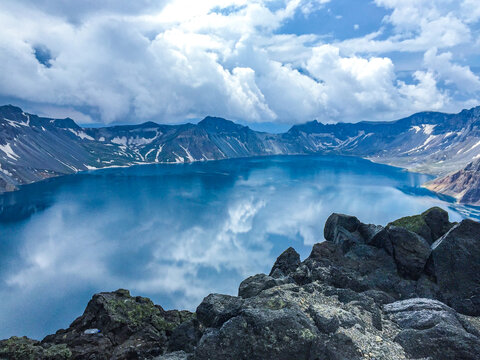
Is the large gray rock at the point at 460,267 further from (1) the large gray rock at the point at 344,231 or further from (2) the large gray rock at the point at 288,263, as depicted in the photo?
(2) the large gray rock at the point at 288,263

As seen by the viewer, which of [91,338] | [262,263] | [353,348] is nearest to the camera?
[353,348]

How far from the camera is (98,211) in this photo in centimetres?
15638

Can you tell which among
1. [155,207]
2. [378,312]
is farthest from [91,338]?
[155,207]

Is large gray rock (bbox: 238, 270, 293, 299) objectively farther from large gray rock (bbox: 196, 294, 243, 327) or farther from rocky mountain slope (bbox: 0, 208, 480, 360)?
large gray rock (bbox: 196, 294, 243, 327)

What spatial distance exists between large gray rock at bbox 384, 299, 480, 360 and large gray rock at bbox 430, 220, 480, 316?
20.0 ft

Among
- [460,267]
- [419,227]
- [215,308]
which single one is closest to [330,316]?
[215,308]

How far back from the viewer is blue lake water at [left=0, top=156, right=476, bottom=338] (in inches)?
2837

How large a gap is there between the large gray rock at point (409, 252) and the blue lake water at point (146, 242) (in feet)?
172

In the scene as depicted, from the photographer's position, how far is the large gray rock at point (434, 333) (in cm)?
1467

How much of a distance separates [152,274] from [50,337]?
214 ft

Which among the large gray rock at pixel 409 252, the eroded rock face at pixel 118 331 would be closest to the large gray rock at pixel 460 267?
the large gray rock at pixel 409 252

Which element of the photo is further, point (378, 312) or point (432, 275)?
point (432, 275)

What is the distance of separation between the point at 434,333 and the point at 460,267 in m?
11.5

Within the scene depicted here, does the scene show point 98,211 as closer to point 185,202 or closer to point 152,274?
point 185,202
